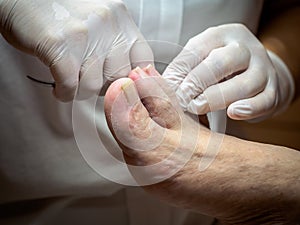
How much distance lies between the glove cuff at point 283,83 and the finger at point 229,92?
12 cm

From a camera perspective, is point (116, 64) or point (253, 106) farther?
point (253, 106)

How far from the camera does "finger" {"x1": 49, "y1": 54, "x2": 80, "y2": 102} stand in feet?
1.96

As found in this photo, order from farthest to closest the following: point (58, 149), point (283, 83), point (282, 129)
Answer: point (282, 129)
point (283, 83)
point (58, 149)

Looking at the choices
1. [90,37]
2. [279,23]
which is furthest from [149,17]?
[279,23]

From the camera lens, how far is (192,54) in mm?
755

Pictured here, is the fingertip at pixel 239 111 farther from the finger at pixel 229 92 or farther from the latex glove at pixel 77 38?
the latex glove at pixel 77 38

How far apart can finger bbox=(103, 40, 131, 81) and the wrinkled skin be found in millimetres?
17

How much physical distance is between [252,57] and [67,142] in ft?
1.13

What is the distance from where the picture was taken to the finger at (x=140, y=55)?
0.66 metres

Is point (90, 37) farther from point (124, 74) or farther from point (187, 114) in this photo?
point (187, 114)

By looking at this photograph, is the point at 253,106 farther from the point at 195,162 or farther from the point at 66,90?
the point at 66,90

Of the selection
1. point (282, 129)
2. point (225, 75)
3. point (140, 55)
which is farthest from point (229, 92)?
point (282, 129)

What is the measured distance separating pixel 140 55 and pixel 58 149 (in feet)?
0.69

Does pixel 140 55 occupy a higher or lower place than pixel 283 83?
higher
